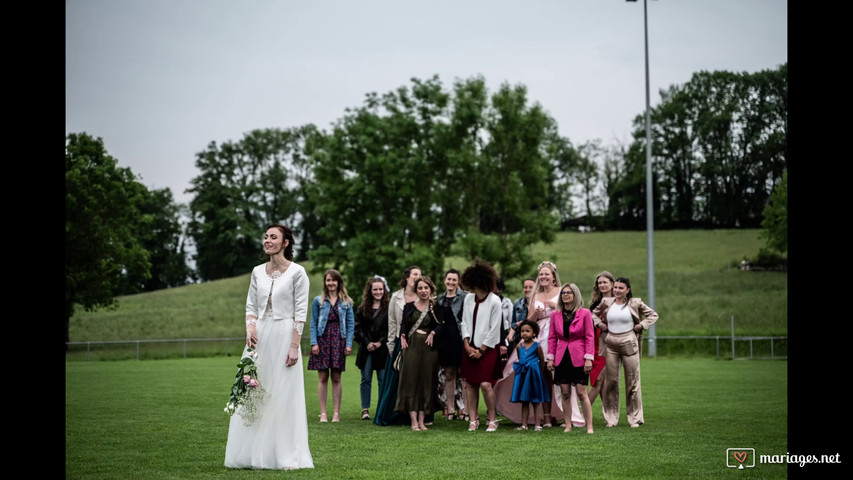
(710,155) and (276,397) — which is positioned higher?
(710,155)

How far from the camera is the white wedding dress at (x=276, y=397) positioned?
348 inches

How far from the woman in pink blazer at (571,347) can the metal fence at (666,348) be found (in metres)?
21.7

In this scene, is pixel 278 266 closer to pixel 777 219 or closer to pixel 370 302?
pixel 370 302

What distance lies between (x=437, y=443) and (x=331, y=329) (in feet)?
11.0

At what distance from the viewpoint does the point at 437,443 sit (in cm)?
1104

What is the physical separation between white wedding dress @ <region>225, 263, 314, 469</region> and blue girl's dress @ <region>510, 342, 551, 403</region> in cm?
408

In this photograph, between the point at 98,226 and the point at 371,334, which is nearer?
the point at 371,334

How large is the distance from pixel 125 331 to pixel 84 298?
6.70m

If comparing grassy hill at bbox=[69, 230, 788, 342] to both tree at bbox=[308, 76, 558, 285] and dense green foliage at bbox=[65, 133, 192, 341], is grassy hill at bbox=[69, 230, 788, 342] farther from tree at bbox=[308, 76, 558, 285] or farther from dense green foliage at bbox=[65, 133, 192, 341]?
dense green foliage at bbox=[65, 133, 192, 341]

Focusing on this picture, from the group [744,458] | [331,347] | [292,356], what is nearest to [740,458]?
[744,458]

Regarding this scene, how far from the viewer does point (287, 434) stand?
350 inches

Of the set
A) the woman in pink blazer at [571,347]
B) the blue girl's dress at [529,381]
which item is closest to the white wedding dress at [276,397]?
the blue girl's dress at [529,381]
